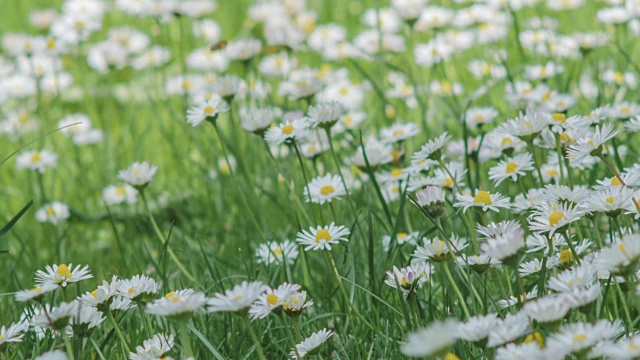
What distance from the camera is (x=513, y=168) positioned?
5.80ft

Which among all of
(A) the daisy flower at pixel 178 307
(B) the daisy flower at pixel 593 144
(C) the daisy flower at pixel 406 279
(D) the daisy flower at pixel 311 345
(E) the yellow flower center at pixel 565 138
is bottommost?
(D) the daisy flower at pixel 311 345

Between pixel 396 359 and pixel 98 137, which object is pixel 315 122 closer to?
pixel 396 359

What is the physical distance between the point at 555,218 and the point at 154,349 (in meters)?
0.70

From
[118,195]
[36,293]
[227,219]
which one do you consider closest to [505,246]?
[36,293]

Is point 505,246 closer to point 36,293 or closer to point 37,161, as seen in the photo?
point 36,293

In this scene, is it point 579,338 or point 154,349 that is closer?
point 579,338

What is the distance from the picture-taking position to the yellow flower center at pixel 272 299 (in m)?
1.33

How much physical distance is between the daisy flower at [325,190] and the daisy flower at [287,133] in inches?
4.6

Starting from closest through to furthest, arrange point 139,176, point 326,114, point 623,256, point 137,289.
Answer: point 623,256 < point 137,289 < point 326,114 < point 139,176

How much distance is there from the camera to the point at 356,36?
456 centimetres

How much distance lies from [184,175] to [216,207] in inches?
17.4

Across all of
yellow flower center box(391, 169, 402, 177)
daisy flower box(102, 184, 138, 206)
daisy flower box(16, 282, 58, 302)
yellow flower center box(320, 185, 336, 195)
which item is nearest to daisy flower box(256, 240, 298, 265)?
yellow flower center box(320, 185, 336, 195)

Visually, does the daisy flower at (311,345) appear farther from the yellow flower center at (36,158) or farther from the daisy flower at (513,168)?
the yellow flower center at (36,158)

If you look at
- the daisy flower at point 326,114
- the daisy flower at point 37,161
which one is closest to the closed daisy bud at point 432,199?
the daisy flower at point 326,114
